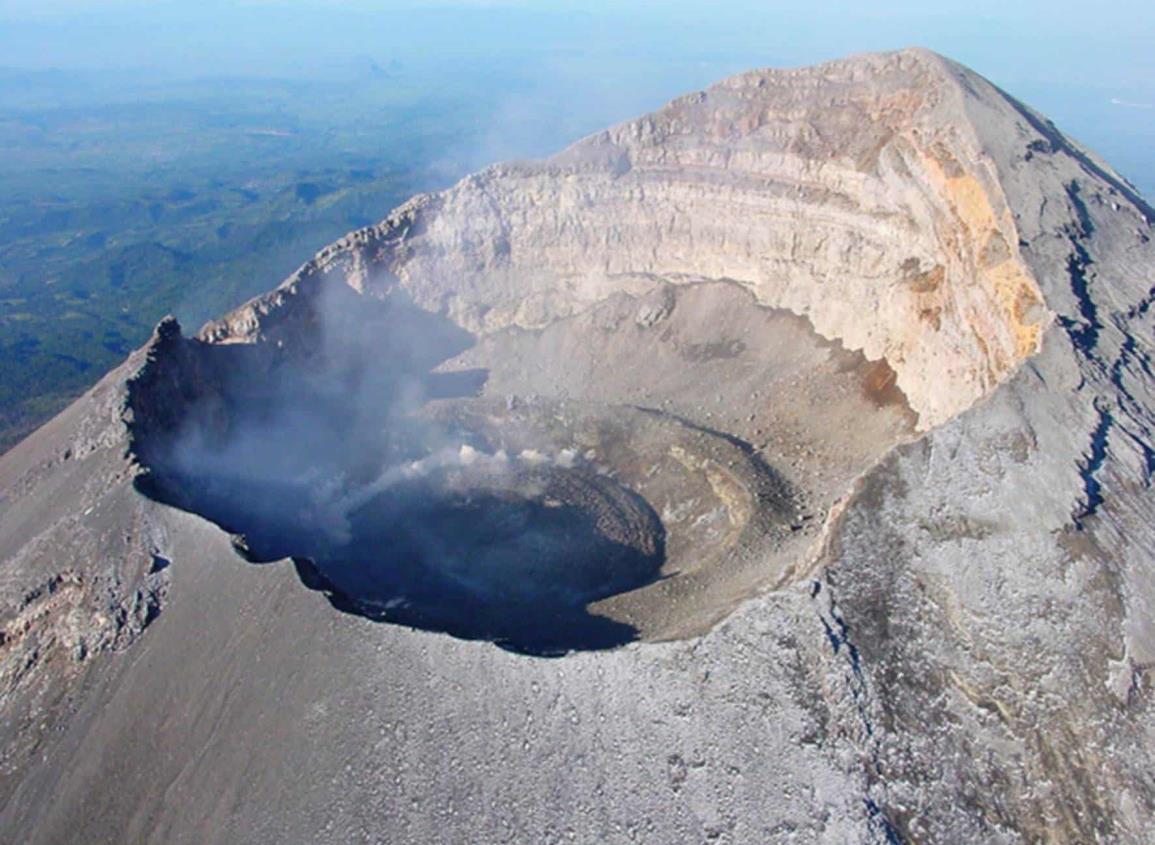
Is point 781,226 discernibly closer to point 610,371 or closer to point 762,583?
point 610,371

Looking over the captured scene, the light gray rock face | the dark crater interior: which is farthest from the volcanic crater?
the light gray rock face

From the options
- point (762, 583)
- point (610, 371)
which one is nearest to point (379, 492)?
point (610, 371)

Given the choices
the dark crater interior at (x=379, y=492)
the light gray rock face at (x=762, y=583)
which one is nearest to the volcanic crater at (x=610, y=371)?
the dark crater interior at (x=379, y=492)

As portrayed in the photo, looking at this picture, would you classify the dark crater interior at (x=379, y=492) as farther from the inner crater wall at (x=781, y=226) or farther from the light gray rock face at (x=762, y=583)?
the inner crater wall at (x=781, y=226)

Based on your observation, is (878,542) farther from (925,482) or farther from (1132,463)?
(1132,463)

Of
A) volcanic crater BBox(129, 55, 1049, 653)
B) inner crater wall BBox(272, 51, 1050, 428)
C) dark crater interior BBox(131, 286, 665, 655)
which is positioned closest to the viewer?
dark crater interior BBox(131, 286, 665, 655)

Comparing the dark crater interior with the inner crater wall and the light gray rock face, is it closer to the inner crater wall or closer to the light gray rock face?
the light gray rock face

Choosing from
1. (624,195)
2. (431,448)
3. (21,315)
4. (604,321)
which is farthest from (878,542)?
(21,315)
